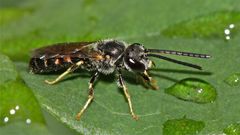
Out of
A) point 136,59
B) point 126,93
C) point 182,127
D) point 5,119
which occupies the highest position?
point 136,59

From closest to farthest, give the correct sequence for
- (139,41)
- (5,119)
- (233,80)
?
1. (5,119)
2. (233,80)
3. (139,41)

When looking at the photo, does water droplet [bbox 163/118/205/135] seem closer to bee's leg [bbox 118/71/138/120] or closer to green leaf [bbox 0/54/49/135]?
bee's leg [bbox 118/71/138/120]

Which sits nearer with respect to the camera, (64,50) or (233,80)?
(233,80)

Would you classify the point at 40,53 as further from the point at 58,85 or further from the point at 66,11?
the point at 66,11

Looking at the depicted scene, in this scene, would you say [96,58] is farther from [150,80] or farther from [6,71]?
[6,71]

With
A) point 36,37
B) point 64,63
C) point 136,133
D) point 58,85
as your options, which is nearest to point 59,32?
point 36,37

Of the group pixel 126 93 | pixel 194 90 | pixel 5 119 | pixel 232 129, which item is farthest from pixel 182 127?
pixel 5 119

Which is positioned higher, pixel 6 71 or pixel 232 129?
pixel 232 129
